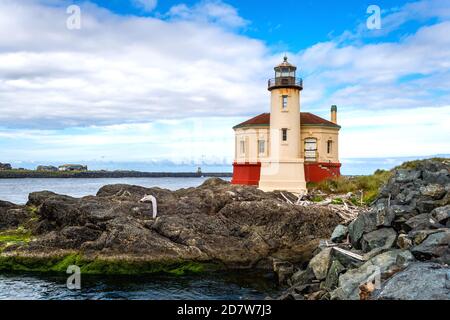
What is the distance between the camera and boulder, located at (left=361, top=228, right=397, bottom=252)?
13625 mm

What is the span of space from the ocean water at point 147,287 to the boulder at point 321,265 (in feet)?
5.73

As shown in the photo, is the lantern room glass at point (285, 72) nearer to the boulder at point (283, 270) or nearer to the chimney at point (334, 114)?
the chimney at point (334, 114)

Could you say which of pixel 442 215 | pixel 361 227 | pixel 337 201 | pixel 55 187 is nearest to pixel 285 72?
pixel 337 201

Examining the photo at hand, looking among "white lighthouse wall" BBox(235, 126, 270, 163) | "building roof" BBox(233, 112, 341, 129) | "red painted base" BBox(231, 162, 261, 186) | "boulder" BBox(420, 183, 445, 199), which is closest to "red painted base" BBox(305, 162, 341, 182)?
"building roof" BBox(233, 112, 341, 129)

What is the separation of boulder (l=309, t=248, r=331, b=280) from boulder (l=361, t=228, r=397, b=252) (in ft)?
3.95

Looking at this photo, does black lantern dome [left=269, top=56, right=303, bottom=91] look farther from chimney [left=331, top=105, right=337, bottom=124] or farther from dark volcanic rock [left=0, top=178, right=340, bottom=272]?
dark volcanic rock [left=0, top=178, right=340, bottom=272]

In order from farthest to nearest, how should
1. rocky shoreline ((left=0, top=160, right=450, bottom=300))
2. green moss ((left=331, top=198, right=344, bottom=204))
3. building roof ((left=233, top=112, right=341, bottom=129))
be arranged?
building roof ((left=233, top=112, right=341, bottom=129)) < green moss ((left=331, top=198, right=344, bottom=204)) < rocky shoreline ((left=0, top=160, right=450, bottom=300))

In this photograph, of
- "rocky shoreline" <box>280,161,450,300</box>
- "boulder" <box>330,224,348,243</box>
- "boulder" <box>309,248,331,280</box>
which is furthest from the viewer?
"boulder" <box>330,224,348,243</box>

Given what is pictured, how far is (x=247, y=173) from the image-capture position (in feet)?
114

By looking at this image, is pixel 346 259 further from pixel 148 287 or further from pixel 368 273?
pixel 148 287

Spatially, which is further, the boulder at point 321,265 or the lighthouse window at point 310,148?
the lighthouse window at point 310,148

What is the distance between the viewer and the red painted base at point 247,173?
34281 mm

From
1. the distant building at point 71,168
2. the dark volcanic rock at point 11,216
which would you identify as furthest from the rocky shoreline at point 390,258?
the distant building at point 71,168

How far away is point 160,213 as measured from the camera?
73.4 feet
